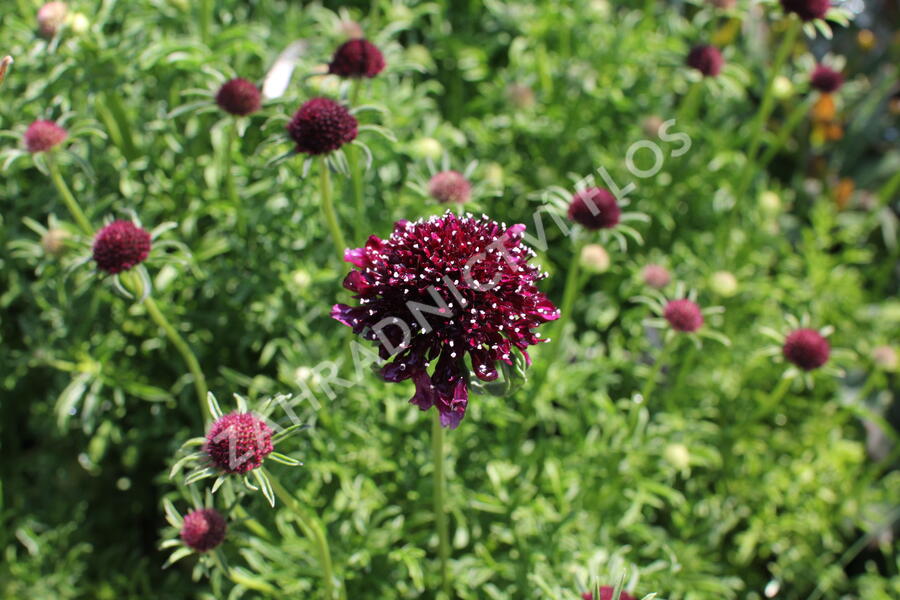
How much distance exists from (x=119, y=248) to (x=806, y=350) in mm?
2119

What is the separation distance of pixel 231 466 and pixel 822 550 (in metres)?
2.62

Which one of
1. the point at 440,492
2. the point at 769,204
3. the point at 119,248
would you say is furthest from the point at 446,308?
the point at 769,204

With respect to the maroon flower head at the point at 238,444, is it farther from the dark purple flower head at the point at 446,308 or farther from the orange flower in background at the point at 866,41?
the orange flower in background at the point at 866,41

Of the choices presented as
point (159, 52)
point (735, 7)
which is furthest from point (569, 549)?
point (735, 7)

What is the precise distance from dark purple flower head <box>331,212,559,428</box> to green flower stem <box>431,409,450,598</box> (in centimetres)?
27

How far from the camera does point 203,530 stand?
1.85 metres

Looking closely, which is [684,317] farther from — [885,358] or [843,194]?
[843,194]

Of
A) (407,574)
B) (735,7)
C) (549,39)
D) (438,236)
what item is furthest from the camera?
(549,39)

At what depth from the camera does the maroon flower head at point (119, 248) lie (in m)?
1.99

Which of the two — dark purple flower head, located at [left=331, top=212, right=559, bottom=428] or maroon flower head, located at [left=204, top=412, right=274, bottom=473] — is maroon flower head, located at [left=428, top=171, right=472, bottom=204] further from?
maroon flower head, located at [left=204, top=412, right=274, bottom=473]

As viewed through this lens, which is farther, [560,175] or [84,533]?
[560,175]

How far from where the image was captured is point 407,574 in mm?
2504

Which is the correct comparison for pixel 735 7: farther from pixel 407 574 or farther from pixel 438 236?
pixel 407 574

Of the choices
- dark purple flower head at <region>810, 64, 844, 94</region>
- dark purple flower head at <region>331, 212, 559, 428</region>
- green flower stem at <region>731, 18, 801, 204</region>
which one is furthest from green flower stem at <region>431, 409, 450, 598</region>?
dark purple flower head at <region>810, 64, 844, 94</region>
